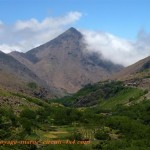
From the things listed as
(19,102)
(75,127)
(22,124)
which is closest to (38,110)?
(19,102)

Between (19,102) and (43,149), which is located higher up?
(19,102)

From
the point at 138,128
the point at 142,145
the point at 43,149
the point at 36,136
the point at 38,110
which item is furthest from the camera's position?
the point at 38,110

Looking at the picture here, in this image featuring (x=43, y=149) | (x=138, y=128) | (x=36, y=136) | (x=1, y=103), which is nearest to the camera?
(x=43, y=149)

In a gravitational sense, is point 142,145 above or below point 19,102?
below

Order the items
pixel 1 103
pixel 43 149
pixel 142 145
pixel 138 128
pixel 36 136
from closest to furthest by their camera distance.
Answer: pixel 43 149
pixel 142 145
pixel 36 136
pixel 138 128
pixel 1 103

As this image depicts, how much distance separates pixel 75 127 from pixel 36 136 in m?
23.4

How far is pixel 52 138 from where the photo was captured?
11806 centimetres

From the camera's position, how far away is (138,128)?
454 ft

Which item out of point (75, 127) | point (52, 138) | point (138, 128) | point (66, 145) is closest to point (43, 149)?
point (66, 145)

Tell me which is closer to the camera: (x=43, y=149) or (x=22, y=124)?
(x=43, y=149)

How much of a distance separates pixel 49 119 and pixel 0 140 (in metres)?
49.4

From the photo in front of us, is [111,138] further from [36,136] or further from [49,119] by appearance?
[49,119]

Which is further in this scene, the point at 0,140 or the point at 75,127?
the point at 75,127

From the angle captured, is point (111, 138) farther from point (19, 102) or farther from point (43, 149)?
point (19, 102)
